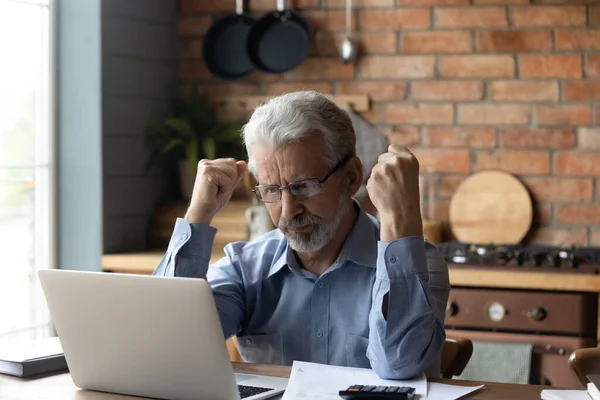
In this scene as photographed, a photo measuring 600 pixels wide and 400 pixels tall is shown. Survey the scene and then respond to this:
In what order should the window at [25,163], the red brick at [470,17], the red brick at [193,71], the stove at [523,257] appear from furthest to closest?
the red brick at [193,71] < the red brick at [470,17] < the window at [25,163] < the stove at [523,257]

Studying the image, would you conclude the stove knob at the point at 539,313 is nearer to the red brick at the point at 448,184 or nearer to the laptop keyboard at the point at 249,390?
the red brick at the point at 448,184

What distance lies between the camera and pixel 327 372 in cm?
190

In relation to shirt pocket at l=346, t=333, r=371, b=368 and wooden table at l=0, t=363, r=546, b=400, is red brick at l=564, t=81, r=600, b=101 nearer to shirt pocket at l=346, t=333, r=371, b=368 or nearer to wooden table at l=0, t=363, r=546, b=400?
shirt pocket at l=346, t=333, r=371, b=368

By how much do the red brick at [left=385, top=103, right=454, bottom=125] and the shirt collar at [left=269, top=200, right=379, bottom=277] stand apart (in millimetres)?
1596

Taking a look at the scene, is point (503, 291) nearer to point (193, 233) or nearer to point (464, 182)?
point (464, 182)

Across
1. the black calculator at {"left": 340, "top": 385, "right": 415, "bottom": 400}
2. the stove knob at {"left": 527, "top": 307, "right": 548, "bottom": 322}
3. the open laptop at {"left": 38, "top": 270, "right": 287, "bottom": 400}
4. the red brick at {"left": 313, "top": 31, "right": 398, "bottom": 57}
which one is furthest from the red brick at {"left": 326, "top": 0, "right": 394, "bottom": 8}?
the black calculator at {"left": 340, "top": 385, "right": 415, "bottom": 400}

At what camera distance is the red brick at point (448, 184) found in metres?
3.89

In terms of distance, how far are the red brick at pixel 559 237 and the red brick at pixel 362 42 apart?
37.8 inches

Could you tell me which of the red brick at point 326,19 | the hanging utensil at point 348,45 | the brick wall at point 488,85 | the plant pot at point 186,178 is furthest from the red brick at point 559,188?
the plant pot at point 186,178

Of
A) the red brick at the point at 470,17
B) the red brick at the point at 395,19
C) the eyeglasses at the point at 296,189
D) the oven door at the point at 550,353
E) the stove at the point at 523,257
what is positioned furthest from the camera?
the red brick at the point at 395,19

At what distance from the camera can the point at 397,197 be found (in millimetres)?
2037

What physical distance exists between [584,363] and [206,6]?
2.75 metres

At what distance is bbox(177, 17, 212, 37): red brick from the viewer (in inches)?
168

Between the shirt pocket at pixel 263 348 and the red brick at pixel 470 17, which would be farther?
the red brick at pixel 470 17
